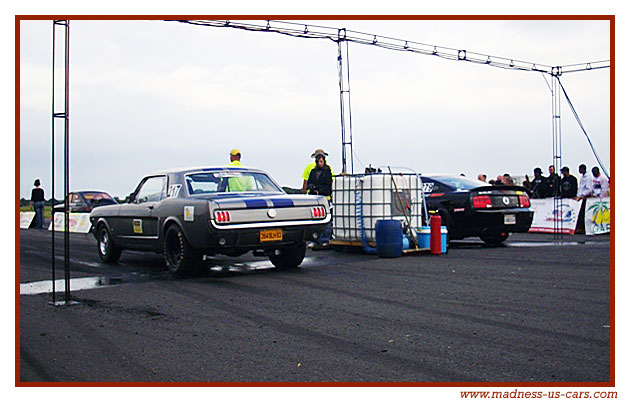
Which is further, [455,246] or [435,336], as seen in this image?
[455,246]

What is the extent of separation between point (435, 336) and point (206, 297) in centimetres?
296

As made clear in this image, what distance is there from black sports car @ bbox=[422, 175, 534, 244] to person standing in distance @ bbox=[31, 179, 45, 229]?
17.9m

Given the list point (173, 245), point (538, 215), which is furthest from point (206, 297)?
point (538, 215)

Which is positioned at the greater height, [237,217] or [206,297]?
[237,217]

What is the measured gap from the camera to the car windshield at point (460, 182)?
1352cm

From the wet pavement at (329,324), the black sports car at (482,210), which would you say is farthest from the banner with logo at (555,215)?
the wet pavement at (329,324)

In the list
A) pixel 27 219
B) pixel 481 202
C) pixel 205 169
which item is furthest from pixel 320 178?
pixel 27 219

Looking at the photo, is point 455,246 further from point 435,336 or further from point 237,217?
point 435,336

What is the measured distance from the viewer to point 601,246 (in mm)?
12875

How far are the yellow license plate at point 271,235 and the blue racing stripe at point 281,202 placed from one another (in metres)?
0.32

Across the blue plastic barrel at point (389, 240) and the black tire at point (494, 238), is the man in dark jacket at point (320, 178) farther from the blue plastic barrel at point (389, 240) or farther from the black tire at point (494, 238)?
the black tire at point (494, 238)

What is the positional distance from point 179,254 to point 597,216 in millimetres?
11426

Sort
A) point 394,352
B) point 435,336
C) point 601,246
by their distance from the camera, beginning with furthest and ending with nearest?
1. point 601,246
2. point 435,336
3. point 394,352

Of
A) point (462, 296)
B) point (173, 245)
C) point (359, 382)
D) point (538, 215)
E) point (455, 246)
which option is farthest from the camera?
point (538, 215)
